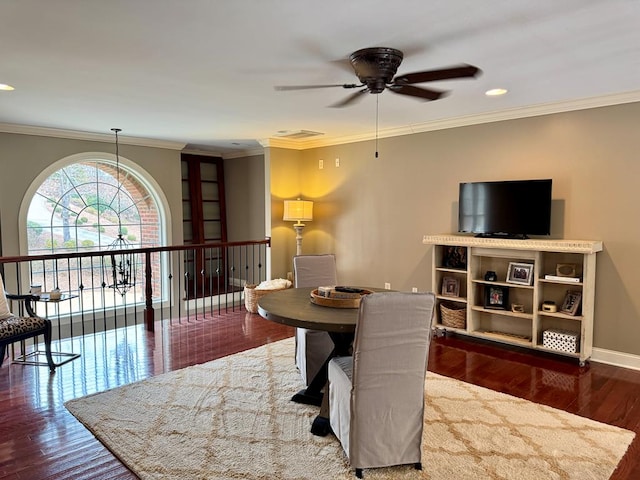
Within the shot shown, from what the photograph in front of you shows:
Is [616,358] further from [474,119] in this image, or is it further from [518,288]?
[474,119]

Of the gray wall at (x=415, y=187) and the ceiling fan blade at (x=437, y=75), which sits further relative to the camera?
the gray wall at (x=415, y=187)

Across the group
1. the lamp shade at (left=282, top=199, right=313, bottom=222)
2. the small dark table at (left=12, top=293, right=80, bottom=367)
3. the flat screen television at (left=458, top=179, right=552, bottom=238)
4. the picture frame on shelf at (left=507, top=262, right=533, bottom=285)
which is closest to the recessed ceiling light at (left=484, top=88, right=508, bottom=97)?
the flat screen television at (left=458, top=179, right=552, bottom=238)

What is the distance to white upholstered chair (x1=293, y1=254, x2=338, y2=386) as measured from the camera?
3.27 meters

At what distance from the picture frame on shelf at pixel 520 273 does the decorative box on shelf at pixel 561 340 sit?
49 centimetres

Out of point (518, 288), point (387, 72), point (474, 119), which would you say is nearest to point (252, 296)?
point (518, 288)

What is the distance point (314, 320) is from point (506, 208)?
2.71m

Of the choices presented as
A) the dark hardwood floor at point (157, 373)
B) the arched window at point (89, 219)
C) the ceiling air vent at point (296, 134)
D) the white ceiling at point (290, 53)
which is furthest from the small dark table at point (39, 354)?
the ceiling air vent at point (296, 134)

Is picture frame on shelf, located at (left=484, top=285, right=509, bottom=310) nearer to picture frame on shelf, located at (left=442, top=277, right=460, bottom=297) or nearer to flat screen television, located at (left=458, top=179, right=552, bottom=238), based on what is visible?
picture frame on shelf, located at (left=442, top=277, right=460, bottom=297)

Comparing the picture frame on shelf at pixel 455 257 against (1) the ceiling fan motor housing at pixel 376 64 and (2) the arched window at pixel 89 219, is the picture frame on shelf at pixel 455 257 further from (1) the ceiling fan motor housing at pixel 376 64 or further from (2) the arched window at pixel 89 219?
(2) the arched window at pixel 89 219

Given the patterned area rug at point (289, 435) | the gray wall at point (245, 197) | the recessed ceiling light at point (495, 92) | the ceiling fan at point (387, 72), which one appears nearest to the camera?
the patterned area rug at point (289, 435)

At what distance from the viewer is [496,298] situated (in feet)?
14.7

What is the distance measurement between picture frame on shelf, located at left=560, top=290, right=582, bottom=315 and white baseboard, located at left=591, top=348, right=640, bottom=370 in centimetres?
44

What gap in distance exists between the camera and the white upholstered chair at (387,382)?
2160 mm

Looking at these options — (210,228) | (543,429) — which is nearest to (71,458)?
(543,429)
